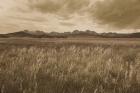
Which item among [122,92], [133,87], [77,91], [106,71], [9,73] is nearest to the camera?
[77,91]

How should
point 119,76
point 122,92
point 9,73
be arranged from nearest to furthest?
point 122,92, point 9,73, point 119,76

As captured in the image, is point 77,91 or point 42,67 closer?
point 77,91

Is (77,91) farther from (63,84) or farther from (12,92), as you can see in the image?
(12,92)

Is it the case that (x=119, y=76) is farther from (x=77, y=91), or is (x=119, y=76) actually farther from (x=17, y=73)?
(x=17, y=73)

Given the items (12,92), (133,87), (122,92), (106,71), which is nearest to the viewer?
(12,92)

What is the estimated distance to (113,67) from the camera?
573 cm

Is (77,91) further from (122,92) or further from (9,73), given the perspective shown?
(9,73)

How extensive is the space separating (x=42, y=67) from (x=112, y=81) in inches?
71.6

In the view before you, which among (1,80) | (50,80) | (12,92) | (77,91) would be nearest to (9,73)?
(1,80)

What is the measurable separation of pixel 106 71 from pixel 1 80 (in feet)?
7.98

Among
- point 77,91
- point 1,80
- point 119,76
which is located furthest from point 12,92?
point 119,76

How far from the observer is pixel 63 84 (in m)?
3.97

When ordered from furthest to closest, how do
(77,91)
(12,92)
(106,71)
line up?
1. (106,71)
2. (77,91)
3. (12,92)

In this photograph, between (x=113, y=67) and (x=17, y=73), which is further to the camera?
(x=113, y=67)
